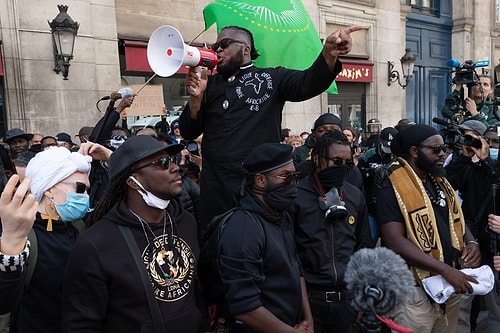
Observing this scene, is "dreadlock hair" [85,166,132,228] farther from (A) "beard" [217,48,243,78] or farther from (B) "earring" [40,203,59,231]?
(A) "beard" [217,48,243,78]

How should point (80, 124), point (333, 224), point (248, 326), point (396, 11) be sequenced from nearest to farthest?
point (248, 326) → point (333, 224) → point (80, 124) → point (396, 11)

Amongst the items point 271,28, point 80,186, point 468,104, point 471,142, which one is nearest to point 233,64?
point 80,186

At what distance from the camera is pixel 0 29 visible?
7.12 metres

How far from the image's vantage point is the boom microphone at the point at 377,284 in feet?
5.28

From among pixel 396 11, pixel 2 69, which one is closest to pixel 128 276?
pixel 2 69

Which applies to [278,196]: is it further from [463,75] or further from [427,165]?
[463,75]

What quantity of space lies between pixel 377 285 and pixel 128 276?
1050mm

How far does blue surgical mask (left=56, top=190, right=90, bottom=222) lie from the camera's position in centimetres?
224

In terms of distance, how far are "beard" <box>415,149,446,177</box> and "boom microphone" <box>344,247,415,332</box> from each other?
4.74ft

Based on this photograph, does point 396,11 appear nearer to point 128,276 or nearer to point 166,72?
point 166,72

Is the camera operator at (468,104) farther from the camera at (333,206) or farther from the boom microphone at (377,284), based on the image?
the boom microphone at (377,284)

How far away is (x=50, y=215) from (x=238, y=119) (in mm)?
1184

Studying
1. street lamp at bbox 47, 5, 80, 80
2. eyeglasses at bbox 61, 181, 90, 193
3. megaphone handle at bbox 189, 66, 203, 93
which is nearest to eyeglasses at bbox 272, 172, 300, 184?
megaphone handle at bbox 189, 66, 203, 93

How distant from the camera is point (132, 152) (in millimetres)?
2119
